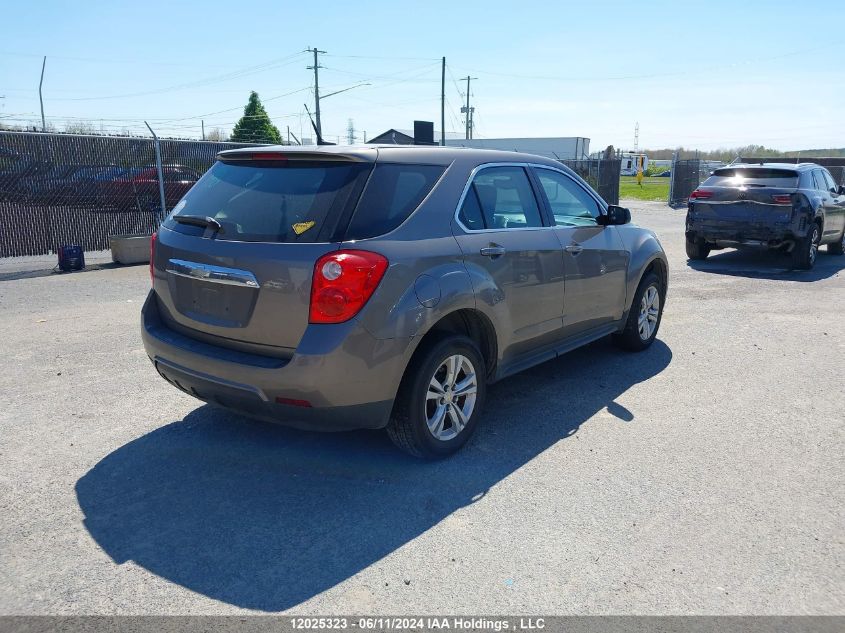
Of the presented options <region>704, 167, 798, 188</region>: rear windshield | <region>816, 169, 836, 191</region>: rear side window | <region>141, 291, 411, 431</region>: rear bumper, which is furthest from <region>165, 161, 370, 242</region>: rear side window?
Answer: <region>816, 169, 836, 191</region>: rear side window

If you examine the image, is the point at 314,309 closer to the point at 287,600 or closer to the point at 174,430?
the point at 287,600

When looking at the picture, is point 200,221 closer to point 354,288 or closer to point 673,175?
point 354,288

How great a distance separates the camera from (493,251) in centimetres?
423

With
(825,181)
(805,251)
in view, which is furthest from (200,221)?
(825,181)

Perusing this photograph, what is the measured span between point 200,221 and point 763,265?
11.1m

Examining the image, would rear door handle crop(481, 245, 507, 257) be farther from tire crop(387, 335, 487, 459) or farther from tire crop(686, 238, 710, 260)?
tire crop(686, 238, 710, 260)

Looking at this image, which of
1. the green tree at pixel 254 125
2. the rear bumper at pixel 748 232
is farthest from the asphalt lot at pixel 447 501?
the green tree at pixel 254 125

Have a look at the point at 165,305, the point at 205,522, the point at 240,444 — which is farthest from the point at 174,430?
the point at 205,522

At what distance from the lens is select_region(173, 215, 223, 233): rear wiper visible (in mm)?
3796

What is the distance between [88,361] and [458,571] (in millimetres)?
4168

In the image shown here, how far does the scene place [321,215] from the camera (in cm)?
353

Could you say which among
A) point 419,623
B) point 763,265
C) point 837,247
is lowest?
point 419,623

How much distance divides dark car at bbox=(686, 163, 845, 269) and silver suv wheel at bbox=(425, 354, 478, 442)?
9.06m

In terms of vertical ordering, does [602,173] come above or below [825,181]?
above
